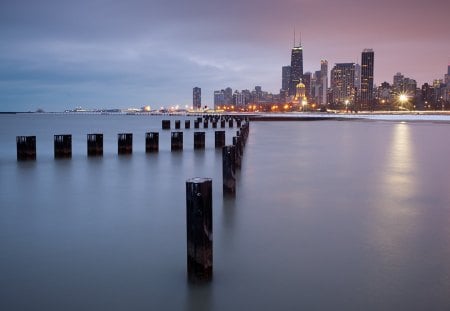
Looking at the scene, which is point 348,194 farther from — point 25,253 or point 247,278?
point 25,253

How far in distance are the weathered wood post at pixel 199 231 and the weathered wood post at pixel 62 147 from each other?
15.6 meters

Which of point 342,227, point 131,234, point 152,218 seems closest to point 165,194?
point 152,218

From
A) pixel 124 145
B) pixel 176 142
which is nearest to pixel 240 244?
pixel 124 145

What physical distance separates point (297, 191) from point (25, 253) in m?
6.42

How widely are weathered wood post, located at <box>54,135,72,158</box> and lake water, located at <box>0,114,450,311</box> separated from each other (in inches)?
242

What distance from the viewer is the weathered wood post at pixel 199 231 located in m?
5.07

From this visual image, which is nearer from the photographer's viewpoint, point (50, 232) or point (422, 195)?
Answer: point (50, 232)

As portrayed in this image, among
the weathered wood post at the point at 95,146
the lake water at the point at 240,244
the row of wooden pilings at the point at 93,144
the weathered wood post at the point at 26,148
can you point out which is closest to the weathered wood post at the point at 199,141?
the row of wooden pilings at the point at 93,144

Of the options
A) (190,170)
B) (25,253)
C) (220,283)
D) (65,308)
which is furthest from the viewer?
(190,170)

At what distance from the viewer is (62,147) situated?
19594 mm

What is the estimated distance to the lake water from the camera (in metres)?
4.73

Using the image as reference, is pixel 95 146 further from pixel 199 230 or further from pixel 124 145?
pixel 199 230

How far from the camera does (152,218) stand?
826 centimetres

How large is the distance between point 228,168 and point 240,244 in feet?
11.2
